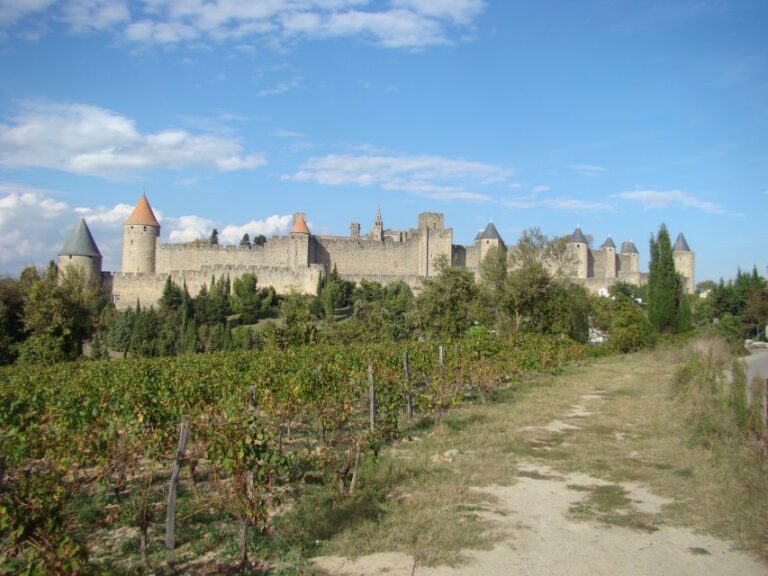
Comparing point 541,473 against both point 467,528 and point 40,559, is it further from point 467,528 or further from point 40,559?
point 40,559

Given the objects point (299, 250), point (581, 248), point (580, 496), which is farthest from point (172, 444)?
point (581, 248)

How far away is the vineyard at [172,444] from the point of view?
3.73m

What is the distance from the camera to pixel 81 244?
4419 cm

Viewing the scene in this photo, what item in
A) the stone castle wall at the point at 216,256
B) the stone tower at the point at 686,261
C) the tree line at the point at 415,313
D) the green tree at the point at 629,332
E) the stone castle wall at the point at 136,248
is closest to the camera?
the tree line at the point at 415,313

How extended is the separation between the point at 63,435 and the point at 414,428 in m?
4.98

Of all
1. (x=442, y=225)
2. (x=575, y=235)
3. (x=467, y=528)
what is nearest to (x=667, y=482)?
(x=467, y=528)

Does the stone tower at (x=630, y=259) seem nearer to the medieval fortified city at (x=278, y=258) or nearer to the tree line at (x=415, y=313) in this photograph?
the medieval fortified city at (x=278, y=258)

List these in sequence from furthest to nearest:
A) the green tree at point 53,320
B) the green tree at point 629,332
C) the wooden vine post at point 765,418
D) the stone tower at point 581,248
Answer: the stone tower at point 581,248, the green tree at point 629,332, the green tree at point 53,320, the wooden vine post at point 765,418

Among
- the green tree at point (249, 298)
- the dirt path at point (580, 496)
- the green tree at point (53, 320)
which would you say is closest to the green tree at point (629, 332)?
the dirt path at point (580, 496)

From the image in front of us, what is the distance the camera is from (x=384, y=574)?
4137 millimetres

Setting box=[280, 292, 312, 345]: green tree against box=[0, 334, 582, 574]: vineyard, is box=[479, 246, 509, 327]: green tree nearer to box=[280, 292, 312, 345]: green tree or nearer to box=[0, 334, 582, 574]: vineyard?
box=[280, 292, 312, 345]: green tree

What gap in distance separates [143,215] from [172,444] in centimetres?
4467

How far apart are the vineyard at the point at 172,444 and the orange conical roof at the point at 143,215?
38.4m

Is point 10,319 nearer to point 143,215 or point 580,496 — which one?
point 143,215
